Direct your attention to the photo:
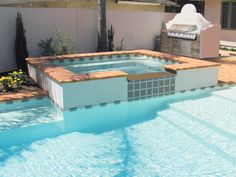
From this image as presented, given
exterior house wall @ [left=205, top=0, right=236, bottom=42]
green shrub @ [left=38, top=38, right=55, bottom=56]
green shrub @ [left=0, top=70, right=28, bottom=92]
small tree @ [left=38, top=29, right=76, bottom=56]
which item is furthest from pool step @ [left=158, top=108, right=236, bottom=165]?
exterior house wall @ [left=205, top=0, right=236, bottom=42]

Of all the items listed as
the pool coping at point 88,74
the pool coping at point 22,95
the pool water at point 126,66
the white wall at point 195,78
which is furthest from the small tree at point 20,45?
the white wall at point 195,78

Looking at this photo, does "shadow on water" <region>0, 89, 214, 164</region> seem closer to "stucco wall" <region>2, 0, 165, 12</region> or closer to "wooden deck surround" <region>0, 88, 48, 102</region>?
"wooden deck surround" <region>0, 88, 48, 102</region>

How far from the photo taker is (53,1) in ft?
59.4

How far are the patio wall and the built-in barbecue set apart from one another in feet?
5.92

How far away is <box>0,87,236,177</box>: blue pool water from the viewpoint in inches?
223

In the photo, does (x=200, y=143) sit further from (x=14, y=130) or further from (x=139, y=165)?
(x=14, y=130)

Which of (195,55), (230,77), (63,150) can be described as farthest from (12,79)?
(195,55)

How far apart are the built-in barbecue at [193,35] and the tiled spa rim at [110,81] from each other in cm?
423

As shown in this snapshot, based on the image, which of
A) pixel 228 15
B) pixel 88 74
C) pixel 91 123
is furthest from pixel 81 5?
pixel 91 123

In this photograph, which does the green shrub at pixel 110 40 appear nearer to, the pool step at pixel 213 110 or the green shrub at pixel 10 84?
the green shrub at pixel 10 84

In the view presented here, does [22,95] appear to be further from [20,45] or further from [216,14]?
[216,14]

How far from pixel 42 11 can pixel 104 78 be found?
25.3 ft

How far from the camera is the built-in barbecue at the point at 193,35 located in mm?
16142

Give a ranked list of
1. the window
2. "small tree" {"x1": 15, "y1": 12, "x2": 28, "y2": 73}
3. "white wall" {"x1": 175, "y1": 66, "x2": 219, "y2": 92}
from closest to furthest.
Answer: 1. "white wall" {"x1": 175, "y1": 66, "x2": 219, "y2": 92}
2. "small tree" {"x1": 15, "y1": 12, "x2": 28, "y2": 73}
3. the window
